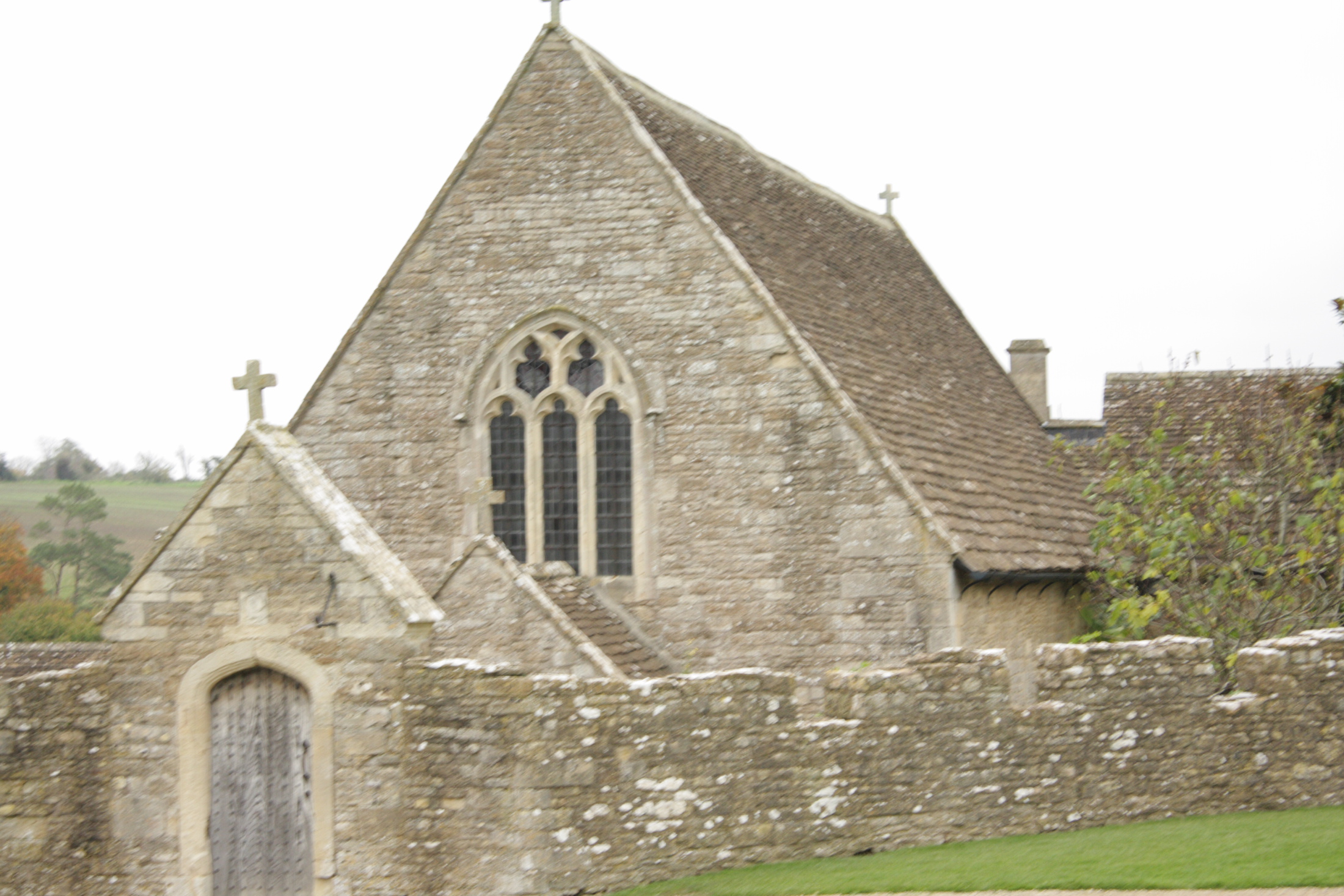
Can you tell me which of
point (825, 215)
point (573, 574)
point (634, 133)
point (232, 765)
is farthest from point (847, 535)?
point (825, 215)

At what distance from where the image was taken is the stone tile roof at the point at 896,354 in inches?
567

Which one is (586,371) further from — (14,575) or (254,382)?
(14,575)

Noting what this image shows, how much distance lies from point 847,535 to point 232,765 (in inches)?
249

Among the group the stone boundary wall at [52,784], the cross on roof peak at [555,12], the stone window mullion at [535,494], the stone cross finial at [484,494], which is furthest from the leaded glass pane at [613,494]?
the stone boundary wall at [52,784]

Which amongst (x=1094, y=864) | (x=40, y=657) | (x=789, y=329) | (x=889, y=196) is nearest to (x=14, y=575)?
(x=40, y=657)

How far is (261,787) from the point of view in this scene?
9.68 meters

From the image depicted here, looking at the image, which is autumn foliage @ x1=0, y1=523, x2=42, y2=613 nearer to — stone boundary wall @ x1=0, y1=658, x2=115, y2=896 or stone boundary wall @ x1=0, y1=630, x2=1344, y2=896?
stone boundary wall @ x1=0, y1=658, x2=115, y2=896

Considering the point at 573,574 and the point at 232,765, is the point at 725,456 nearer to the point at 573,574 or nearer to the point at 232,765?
the point at 573,574

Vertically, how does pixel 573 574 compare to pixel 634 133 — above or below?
below

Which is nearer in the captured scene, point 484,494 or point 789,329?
point 789,329

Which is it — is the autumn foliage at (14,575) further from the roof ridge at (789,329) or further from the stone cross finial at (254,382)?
the stone cross finial at (254,382)

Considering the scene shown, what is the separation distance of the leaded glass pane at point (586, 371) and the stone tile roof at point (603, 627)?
217cm

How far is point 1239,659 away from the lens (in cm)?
1085

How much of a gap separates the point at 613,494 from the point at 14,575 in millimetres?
40435
